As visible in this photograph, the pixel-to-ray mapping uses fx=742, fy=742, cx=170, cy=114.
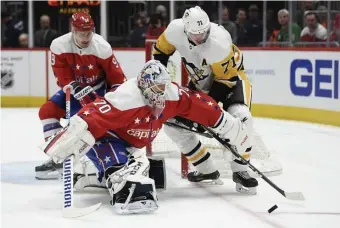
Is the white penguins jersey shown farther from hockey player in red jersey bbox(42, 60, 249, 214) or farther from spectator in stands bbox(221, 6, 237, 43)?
spectator in stands bbox(221, 6, 237, 43)

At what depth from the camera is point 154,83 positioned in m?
3.70

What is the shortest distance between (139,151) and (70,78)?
102 cm

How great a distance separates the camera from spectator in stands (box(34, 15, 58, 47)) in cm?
1012

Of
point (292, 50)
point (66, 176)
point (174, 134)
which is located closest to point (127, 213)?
point (66, 176)

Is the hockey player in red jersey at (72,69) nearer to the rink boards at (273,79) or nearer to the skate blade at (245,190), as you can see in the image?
the skate blade at (245,190)

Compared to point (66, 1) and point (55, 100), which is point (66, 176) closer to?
point (55, 100)

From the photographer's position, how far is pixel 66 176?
3658 millimetres

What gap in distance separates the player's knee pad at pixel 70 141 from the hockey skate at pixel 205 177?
108 centimetres

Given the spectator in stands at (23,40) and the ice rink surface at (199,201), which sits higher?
the spectator in stands at (23,40)

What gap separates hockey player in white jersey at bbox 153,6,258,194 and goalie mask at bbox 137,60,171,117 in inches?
19.1

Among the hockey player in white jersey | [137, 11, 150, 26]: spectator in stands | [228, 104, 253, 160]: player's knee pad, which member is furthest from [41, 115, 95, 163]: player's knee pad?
[137, 11, 150, 26]: spectator in stands

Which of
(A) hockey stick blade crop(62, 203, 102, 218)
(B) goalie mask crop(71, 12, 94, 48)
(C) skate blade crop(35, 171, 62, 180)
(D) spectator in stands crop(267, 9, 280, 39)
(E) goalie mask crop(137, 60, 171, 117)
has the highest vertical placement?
(D) spectator in stands crop(267, 9, 280, 39)

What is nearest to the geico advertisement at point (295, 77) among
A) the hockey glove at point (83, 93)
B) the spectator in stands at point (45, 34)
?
the spectator in stands at point (45, 34)

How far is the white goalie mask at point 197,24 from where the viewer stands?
410 cm
